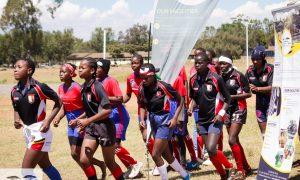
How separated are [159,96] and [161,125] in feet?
A: 1.47

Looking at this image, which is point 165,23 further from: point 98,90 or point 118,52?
point 118,52

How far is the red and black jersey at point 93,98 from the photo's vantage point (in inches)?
251

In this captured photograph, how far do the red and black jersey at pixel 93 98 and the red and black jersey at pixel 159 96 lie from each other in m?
0.86

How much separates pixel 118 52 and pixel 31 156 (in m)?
97.2

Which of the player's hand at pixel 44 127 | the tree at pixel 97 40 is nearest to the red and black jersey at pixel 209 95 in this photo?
the player's hand at pixel 44 127

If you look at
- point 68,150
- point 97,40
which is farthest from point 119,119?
point 97,40

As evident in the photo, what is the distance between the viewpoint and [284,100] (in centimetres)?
636

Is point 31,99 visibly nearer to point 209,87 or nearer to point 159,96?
point 159,96

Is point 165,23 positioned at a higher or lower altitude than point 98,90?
higher

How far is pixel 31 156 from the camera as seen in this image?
6426 mm

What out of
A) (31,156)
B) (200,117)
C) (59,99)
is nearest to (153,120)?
(200,117)

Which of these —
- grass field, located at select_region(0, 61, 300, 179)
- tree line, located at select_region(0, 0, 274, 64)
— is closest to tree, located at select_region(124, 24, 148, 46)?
tree line, located at select_region(0, 0, 274, 64)

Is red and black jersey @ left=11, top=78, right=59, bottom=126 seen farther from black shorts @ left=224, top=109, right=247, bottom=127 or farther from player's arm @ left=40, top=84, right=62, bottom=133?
black shorts @ left=224, top=109, right=247, bottom=127

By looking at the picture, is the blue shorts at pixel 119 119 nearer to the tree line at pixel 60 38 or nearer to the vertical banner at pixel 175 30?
the vertical banner at pixel 175 30
